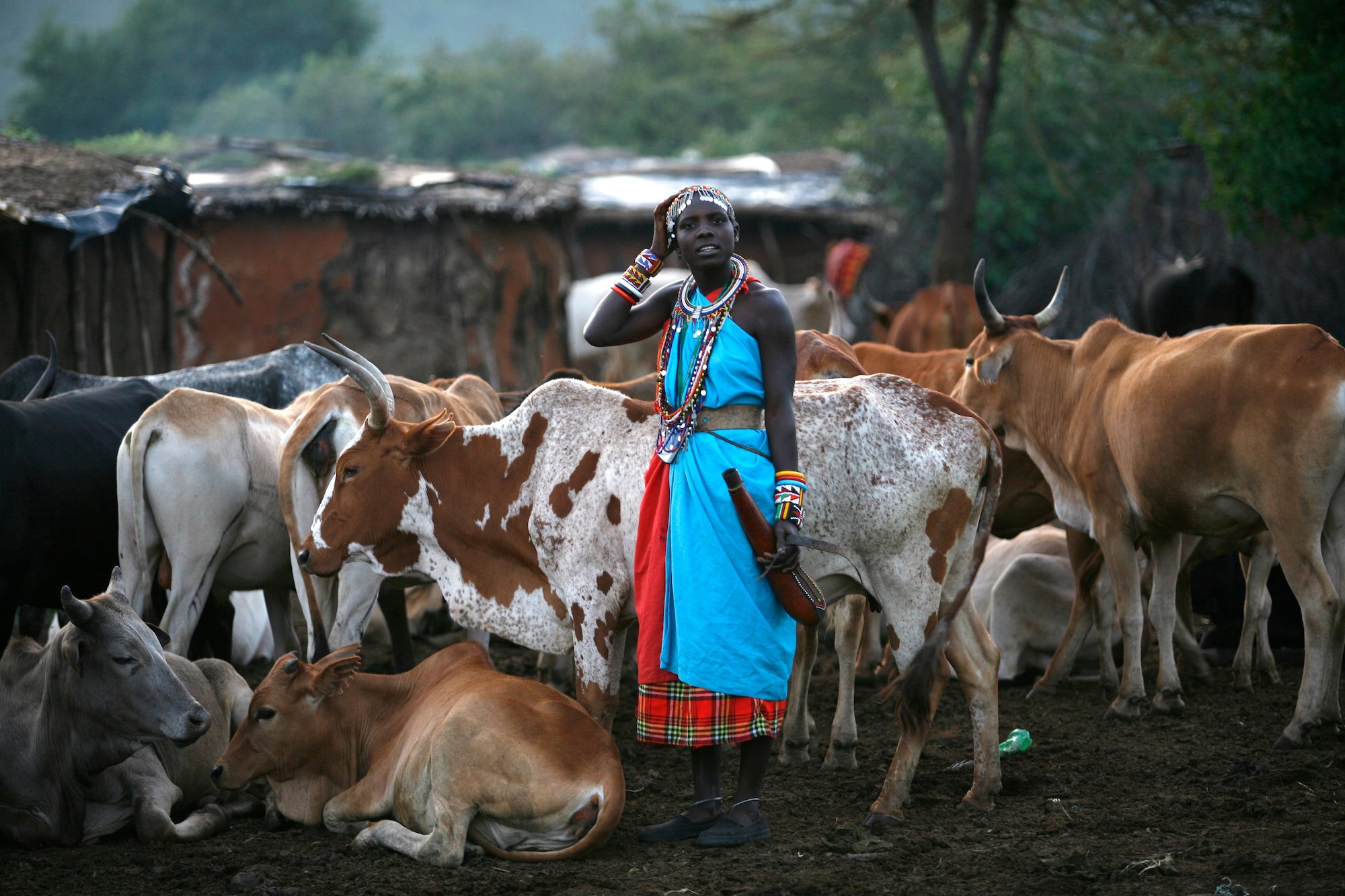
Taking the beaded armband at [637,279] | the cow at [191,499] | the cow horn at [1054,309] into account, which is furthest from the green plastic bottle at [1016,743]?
the cow at [191,499]

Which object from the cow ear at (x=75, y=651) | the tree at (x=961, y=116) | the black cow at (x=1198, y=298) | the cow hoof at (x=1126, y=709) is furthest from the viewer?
the tree at (x=961, y=116)

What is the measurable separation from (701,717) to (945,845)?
3.08 feet

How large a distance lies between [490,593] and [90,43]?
3440 centimetres

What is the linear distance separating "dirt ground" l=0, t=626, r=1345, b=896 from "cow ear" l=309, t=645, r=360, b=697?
0.51m

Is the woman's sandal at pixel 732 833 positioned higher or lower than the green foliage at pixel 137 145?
lower

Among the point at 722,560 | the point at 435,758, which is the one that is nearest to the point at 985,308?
the point at 722,560

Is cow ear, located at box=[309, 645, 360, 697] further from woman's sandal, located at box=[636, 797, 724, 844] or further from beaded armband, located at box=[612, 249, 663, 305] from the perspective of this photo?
beaded armband, located at box=[612, 249, 663, 305]

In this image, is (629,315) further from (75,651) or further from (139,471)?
(139,471)

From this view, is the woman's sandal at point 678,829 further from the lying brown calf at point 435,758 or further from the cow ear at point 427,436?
the cow ear at point 427,436

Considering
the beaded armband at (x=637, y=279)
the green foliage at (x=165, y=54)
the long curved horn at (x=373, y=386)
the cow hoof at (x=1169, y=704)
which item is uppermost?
the green foliage at (x=165, y=54)

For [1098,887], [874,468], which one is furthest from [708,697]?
[1098,887]

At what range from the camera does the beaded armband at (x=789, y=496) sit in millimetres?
4242

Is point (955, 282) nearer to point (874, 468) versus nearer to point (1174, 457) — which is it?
point (1174, 457)

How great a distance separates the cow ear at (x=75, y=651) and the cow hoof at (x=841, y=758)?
2.94 meters
